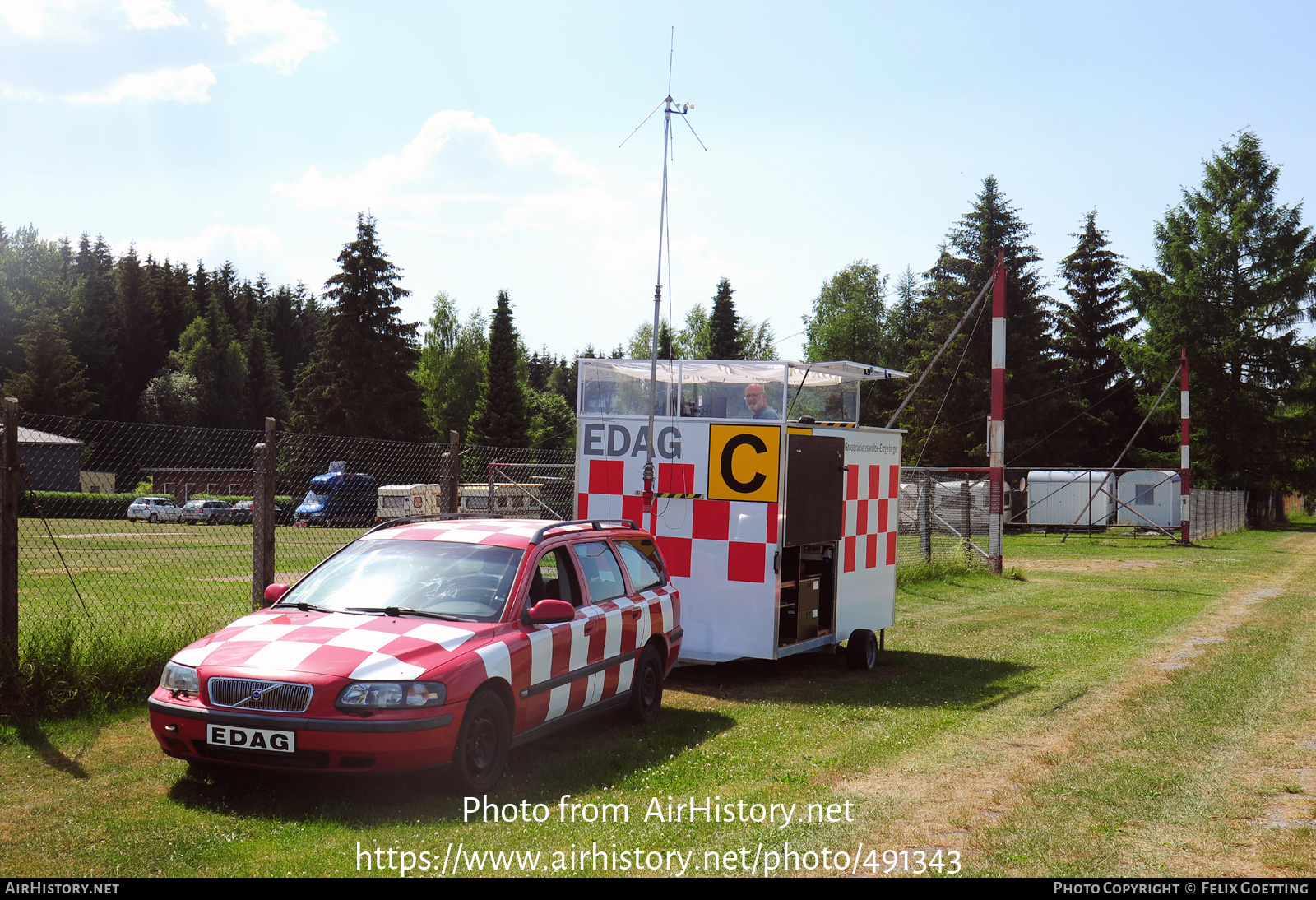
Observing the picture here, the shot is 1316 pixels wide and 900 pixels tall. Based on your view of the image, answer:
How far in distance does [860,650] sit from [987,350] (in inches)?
1986

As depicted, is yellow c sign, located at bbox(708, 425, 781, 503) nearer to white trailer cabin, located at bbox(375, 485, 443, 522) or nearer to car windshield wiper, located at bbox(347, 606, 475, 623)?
car windshield wiper, located at bbox(347, 606, 475, 623)

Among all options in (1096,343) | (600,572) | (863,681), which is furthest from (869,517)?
(1096,343)

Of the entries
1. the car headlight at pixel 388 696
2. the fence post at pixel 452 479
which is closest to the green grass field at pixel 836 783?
the car headlight at pixel 388 696

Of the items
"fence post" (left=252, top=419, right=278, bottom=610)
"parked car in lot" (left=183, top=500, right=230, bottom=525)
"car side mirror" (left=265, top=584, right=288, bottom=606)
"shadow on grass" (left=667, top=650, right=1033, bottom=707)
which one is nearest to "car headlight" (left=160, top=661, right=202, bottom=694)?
"car side mirror" (left=265, top=584, right=288, bottom=606)

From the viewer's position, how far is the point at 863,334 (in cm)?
7662

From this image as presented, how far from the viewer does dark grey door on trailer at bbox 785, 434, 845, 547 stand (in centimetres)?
1063

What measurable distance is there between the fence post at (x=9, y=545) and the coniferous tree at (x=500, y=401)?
207 ft

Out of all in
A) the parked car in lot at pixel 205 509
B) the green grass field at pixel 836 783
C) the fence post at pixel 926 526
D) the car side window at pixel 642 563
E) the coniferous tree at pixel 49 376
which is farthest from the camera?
the coniferous tree at pixel 49 376

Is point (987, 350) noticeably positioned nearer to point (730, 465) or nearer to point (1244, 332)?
point (1244, 332)

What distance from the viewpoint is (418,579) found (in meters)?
7.29

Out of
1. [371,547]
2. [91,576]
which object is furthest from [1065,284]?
[371,547]

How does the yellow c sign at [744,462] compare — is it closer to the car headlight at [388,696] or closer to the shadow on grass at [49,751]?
the car headlight at [388,696]

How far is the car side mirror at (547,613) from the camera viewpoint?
686cm

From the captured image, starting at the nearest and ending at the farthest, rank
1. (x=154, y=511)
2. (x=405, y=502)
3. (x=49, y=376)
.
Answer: (x=154, y=511), (x=405, y=502), (x=49, y=376)
